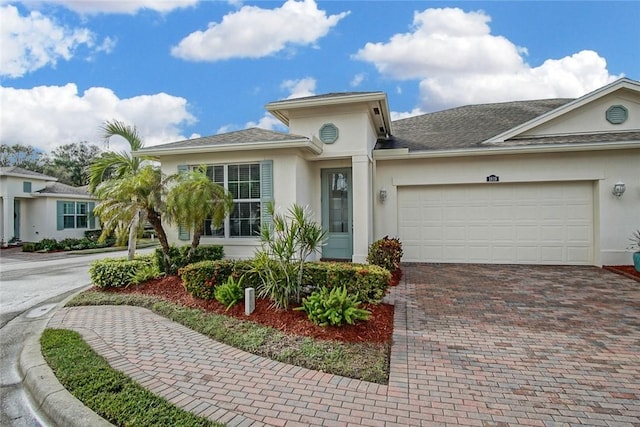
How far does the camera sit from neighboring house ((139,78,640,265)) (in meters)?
8.84

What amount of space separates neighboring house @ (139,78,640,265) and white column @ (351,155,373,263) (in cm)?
3

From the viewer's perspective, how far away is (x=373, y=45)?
45.3 ft

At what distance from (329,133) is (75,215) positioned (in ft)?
68.3

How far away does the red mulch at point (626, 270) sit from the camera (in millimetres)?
8133

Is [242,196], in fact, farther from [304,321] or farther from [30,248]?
[30,248]

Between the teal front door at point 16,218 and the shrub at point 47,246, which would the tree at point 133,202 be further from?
the teal front door at point 16,218

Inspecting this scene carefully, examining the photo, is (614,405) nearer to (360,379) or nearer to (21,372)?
(360,379)

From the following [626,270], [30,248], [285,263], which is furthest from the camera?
[30,248]

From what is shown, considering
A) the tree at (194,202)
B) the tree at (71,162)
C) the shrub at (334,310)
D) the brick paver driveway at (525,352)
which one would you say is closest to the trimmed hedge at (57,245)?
the tree at (194,202)

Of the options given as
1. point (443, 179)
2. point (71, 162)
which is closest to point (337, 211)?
point (443, 179)

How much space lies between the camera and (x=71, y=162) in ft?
125

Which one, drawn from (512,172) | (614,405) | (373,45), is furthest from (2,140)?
(614,405)

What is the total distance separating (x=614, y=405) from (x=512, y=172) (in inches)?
310

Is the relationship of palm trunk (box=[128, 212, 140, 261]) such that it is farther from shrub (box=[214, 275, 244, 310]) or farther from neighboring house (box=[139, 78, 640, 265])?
shrub (box=[214, 275, 244, 310])
